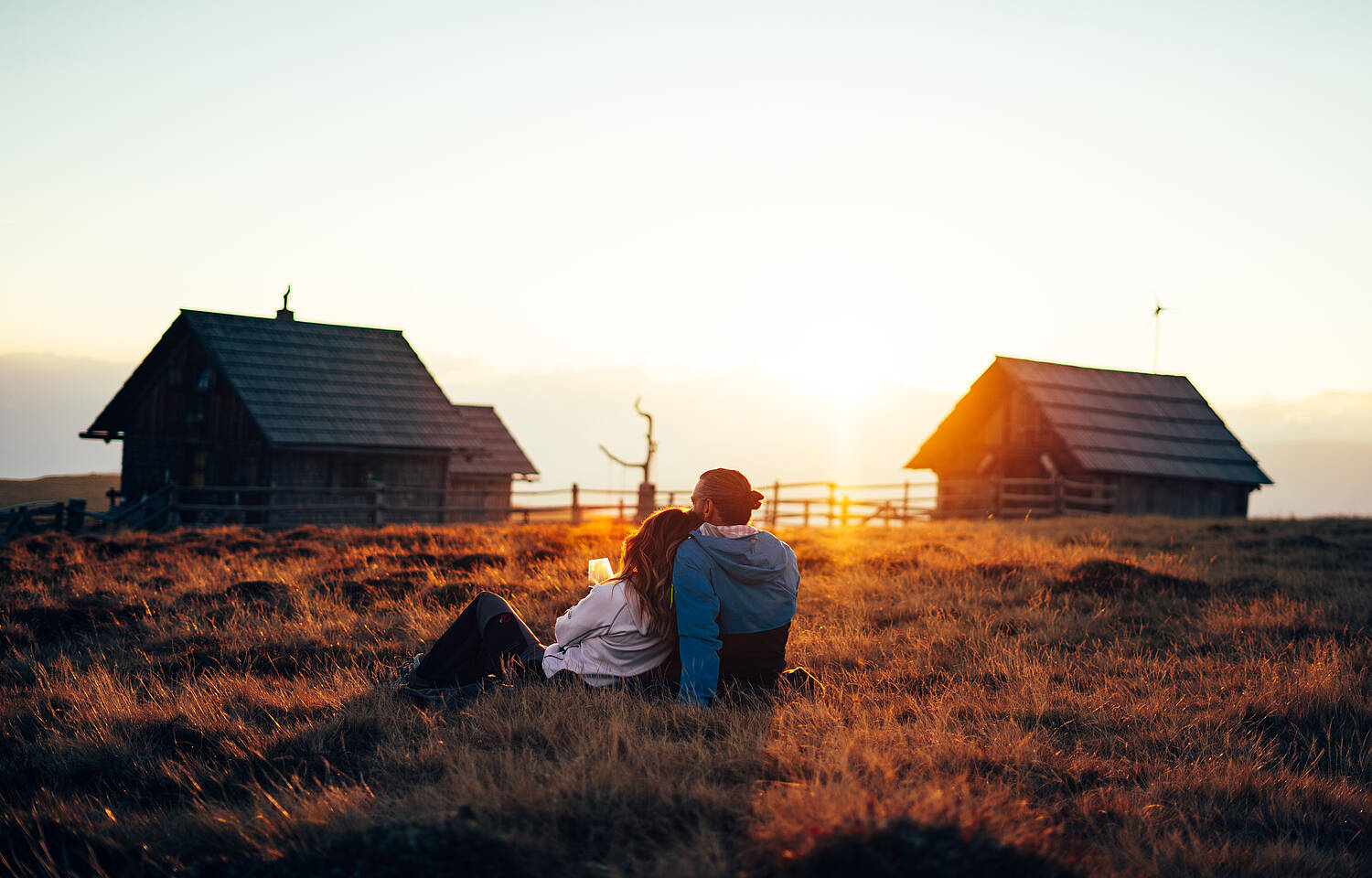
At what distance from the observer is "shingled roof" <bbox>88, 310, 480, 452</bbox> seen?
26.0 metres

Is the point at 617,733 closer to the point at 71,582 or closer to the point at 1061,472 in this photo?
the point at 71,582

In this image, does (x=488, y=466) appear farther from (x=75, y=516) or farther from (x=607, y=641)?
(x=607, y=641)

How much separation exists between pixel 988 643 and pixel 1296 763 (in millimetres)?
2287

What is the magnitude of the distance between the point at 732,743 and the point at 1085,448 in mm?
24955

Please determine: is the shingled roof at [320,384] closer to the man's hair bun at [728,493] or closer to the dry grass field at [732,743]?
the dry grass field at [732,743]

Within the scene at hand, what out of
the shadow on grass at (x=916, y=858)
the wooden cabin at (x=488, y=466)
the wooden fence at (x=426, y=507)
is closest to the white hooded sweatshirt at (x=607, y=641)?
the shadow on grass at (x=916, y=858)

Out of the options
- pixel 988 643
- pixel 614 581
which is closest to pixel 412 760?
pixel 614 581

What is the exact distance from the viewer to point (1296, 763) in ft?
16.0

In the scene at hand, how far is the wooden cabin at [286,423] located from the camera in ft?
84.4

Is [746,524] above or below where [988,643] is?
above

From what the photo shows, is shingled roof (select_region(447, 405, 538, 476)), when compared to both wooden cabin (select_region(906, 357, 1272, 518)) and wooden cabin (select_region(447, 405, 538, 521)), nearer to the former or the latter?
wooden cabin (select_region(447, 405, 538, 521))

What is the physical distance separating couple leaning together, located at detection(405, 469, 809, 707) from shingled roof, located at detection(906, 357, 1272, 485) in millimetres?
23244

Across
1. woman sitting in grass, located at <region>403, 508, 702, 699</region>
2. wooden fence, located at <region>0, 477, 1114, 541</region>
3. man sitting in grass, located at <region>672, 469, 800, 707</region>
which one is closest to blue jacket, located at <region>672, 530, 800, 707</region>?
man sitting in grass, located at <region>672, 469, 800, 707</region>

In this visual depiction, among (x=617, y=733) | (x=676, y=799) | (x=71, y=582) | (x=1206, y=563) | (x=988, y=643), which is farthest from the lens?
(x=1206, y=563)
